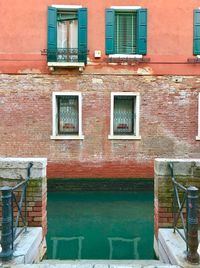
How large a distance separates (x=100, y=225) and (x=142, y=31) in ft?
20.8

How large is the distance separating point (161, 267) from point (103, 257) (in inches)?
88.9

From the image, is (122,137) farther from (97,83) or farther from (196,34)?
(196,34)

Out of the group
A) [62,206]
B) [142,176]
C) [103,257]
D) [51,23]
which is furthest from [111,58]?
[103,257]

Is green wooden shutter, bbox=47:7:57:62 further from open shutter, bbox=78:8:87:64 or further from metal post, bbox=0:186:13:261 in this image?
metal post, bbox=0:186:13:261

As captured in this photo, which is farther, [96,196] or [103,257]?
[96,196]

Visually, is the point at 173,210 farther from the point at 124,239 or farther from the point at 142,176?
the point at 142,176

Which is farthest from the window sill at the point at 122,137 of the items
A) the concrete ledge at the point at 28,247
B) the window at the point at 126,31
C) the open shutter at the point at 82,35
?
the concrete ledge at the point at 28,247

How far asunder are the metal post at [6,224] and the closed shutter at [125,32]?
8261 millimetres

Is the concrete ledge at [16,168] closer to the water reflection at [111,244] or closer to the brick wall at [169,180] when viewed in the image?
the brick wall at [169,180]

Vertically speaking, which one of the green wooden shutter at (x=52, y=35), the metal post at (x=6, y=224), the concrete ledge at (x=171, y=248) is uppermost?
the green wooden shutter at (x=52, y=35)

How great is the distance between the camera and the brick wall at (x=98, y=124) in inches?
411

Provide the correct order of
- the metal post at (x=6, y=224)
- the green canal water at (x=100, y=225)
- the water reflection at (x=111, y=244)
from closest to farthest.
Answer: the metal post at (x=6, y=224)
the water reflection at (x=111, y=244)
the green canal water at (x=100, y=225)

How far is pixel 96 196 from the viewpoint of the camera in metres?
9.62

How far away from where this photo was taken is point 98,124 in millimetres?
10508
